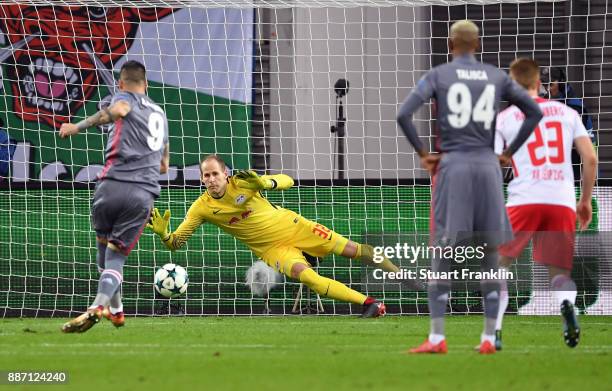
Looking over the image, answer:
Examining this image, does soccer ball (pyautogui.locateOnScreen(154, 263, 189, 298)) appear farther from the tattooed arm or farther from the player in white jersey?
the player in white jersey

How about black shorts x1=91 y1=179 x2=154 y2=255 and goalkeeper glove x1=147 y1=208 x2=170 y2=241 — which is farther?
goalkeeper glove x1=147 y1=208 x2=170 y2=241

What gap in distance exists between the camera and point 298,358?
7.71 meters

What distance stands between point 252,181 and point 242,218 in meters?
0.58

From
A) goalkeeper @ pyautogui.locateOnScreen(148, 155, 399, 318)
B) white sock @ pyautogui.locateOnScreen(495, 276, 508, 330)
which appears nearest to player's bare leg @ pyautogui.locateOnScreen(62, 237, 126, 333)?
goalkeeper @ pyautogui.locateOnScreen(148, 155, 399, 318)

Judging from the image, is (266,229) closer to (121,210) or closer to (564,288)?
(121,210)

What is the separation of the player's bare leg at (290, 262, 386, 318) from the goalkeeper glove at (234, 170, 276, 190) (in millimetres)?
939

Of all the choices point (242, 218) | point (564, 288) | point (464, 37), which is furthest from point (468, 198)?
point (242, 218)

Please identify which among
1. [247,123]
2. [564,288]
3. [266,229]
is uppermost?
[247,123]

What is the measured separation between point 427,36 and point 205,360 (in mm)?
10312

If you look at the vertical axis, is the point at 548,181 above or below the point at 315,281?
above

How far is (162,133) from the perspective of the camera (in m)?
9.94

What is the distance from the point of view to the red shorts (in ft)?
28.5

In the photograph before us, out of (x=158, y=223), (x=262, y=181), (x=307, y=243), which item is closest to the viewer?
(x=158, y=223)

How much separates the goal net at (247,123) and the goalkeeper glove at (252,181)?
190cm
